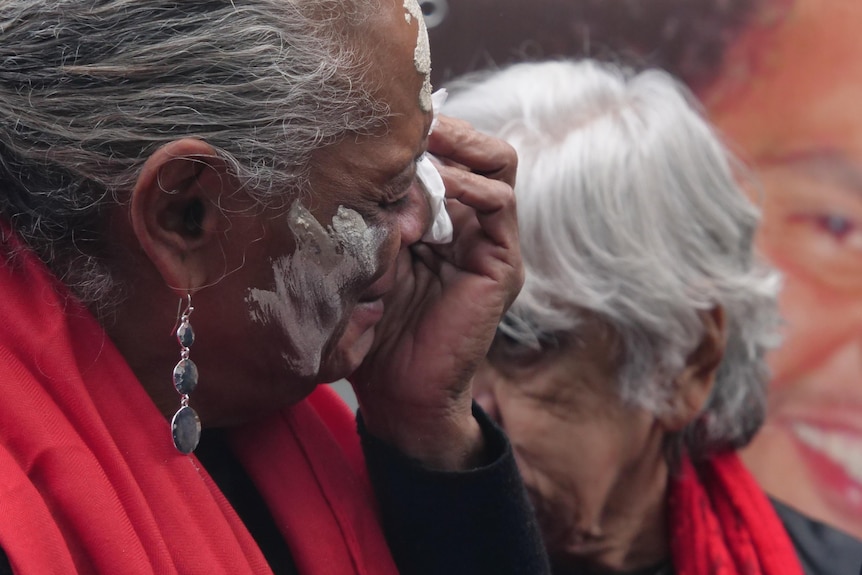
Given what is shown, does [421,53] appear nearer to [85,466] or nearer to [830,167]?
[85,466]

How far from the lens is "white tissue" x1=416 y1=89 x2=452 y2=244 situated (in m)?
1.25

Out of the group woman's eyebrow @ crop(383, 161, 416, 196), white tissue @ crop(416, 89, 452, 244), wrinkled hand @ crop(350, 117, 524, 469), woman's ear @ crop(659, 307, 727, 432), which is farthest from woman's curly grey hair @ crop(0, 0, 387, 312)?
woman's ear @ crop(659, 307, 727, 432)

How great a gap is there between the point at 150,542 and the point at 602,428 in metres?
1.16

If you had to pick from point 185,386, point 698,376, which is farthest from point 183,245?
point 698,376

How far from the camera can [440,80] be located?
2469 mm

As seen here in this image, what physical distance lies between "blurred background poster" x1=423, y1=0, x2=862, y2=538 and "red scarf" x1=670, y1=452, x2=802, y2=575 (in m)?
0.62

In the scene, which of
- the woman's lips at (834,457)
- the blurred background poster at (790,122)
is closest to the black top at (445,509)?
the blurred background poster at (790,122)

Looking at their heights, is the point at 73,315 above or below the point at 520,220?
above

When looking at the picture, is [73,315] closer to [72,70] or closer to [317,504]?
[72,70]

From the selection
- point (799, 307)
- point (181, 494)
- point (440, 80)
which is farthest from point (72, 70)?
point (799, 307)

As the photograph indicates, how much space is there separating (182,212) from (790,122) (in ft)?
6.50

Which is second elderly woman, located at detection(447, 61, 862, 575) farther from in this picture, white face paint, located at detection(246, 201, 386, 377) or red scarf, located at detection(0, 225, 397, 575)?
red scarf, located at detection(0, 225, 397, 575)

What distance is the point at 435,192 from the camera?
4.13 feet

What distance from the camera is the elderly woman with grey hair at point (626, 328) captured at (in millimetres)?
1878
